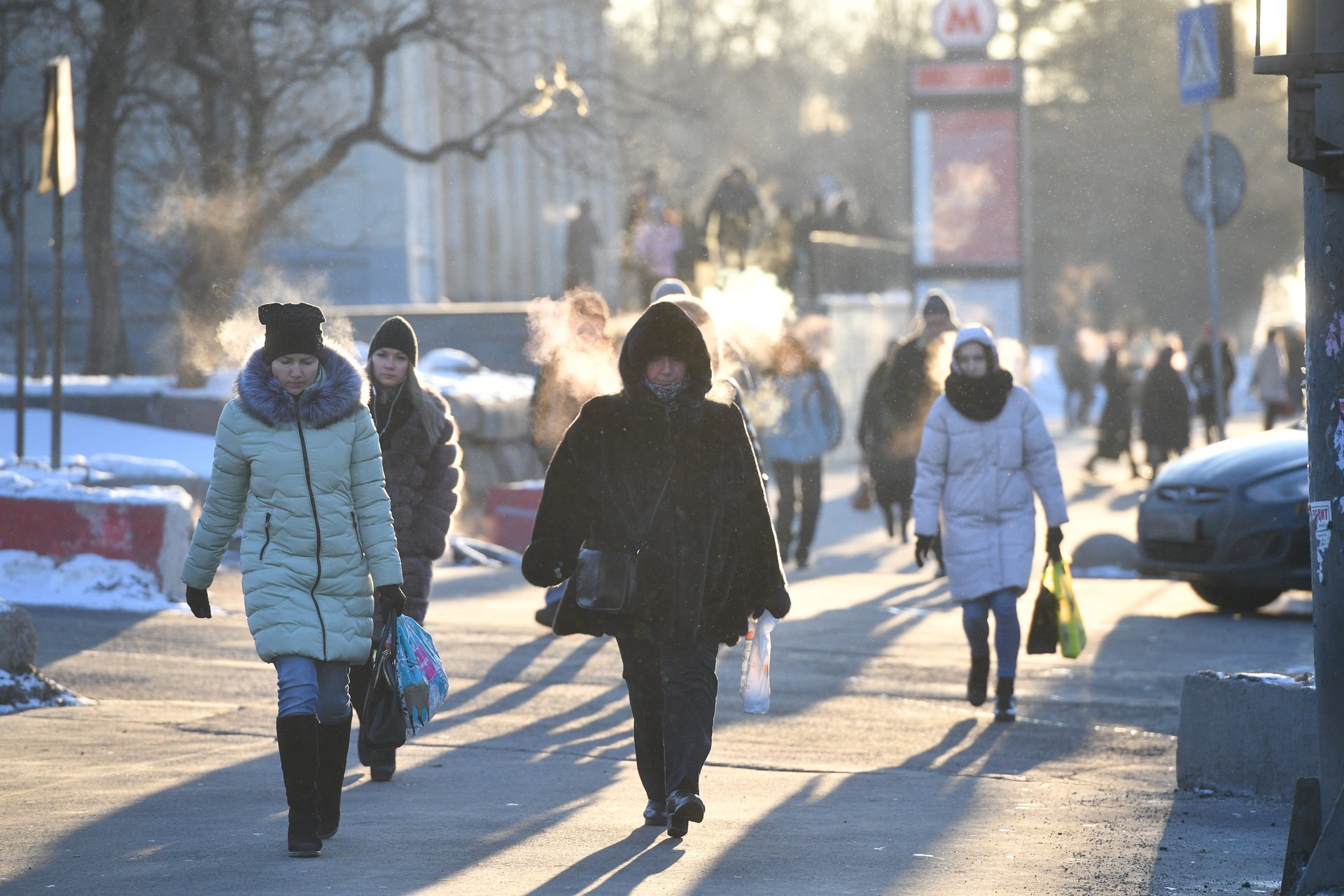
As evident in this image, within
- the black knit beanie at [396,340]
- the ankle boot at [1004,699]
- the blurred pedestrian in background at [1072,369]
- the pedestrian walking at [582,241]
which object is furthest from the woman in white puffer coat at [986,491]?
the blurred pedestrian in background at [1072,369]

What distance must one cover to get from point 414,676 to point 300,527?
625 millimetres

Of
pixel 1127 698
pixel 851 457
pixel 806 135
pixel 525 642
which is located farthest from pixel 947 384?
pixel 806 135

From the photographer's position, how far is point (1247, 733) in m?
6.94

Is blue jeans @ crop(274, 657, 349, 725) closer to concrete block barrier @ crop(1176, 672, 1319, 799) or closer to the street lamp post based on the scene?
the street lamp post

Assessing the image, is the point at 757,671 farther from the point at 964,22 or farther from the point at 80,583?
the point at 964,22

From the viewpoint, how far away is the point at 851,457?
30.8m

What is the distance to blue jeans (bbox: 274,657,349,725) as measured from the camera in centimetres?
573

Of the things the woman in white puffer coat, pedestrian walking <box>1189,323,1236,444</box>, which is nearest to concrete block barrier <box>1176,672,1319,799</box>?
the woman in white puffer coat

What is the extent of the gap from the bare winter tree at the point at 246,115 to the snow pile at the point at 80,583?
842 centimetres

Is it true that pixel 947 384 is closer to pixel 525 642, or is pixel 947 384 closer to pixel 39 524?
pixel 525 642

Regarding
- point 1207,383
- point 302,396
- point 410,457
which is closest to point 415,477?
point 410,457

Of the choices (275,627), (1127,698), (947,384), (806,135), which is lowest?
(1127,698)

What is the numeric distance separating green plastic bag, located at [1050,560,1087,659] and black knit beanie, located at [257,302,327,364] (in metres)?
3.90

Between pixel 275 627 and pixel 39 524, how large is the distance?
6.60 m
